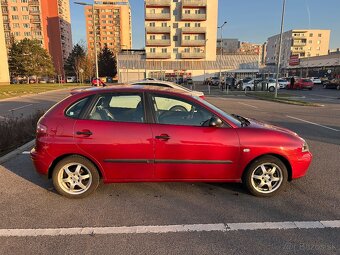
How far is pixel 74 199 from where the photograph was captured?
392cm

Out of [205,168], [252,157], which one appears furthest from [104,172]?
[252,157]

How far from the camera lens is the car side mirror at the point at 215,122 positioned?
377 centimetres

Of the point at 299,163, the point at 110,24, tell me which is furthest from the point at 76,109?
the point at 110,24

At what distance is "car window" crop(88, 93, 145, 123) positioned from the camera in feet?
12.6

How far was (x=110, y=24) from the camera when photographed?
12150cm

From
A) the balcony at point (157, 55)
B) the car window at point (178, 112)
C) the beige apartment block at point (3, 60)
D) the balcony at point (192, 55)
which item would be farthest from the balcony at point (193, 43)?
the car window at point (178, 112)

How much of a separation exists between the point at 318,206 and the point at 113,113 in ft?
10.5

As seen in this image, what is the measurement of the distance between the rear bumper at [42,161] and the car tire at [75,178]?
0.12m

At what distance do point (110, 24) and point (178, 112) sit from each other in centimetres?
12930

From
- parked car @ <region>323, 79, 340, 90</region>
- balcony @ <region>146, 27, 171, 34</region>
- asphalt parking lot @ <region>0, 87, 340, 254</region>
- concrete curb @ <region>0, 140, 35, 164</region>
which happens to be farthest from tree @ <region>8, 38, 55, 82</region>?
asphalt parking lot @ <region>0, 87, 340, 254</region>

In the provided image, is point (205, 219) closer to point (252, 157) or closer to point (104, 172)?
point (252, 157)

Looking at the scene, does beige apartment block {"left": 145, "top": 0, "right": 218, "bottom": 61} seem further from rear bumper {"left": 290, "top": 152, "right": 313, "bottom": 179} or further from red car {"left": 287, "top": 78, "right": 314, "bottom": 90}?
rear bumper {"left": 290, "top": 152, "right": 313, "bottom": 179}

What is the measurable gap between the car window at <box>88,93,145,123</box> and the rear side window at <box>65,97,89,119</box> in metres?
0.16

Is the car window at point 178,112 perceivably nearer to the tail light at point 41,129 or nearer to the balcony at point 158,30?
the tail light at point 41,129
